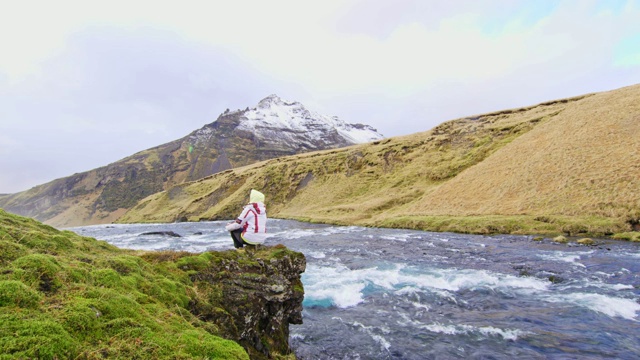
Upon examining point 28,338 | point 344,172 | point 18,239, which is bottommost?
point 28,338

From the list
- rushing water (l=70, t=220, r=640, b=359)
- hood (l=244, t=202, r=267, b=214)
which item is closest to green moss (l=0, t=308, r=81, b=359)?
hood (l=244, t=202, r=267, b=214)

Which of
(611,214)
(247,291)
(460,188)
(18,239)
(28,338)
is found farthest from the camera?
(460,188)

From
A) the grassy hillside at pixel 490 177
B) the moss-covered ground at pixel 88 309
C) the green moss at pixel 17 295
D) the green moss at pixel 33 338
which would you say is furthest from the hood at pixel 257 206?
the grassy hillside at pixel 490 177

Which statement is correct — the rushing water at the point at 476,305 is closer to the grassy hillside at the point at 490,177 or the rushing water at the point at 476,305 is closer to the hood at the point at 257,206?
the hood at the point at 257,206

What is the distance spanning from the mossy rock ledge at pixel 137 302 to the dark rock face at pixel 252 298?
27mm

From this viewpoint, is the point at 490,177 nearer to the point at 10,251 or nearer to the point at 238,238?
the point at 238,238

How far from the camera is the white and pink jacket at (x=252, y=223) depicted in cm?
1173

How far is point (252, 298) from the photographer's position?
9.26m

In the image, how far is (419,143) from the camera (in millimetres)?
85312

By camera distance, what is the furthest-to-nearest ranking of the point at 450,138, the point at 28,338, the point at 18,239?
the point at 450,138
the point at 18,239
the point at 28,338

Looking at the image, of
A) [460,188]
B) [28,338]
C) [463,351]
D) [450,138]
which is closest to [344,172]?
[450,138]

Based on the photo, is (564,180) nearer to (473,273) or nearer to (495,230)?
(495,230)

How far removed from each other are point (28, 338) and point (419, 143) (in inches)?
3421

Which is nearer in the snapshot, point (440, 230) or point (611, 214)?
point (611, 214)
